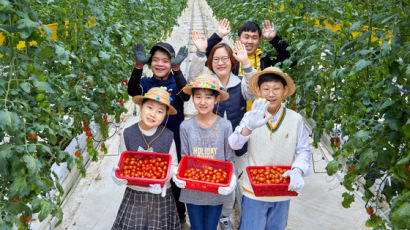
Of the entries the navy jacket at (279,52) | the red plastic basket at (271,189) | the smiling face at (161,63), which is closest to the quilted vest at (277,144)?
the red plastic basket at (271,189)

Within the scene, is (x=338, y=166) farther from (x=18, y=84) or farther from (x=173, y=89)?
(x=18, y=84)

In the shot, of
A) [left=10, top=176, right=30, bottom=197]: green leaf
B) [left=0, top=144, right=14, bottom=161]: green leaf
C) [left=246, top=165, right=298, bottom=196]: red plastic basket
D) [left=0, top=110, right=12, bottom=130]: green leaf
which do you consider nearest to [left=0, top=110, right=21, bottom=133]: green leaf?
[left=0, top=110, right=12, bottom=130]: green leaf

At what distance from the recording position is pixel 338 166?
1.75 metres

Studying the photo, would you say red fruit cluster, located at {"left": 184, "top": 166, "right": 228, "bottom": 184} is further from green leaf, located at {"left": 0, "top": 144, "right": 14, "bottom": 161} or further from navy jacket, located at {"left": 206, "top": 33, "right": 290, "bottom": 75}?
navy jacket, located at {"left": 206, "top": 33, "right": 290, "bottom": 75}

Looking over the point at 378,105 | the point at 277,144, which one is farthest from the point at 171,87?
the point at 378,105

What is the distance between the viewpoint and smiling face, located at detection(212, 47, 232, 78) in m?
2.52

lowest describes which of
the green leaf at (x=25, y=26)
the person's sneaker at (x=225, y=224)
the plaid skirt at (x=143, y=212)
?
the person's sneaker at (x=225, y=224)

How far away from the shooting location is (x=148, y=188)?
82.1 inches

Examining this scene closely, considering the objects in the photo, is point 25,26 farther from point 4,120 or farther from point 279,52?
point 279,52

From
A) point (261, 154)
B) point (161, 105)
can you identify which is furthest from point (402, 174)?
point (161, 105)

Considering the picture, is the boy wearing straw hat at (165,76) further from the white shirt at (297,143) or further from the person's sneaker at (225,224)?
the white shirt at (297,143)

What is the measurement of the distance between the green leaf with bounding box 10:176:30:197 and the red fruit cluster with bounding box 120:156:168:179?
0.62 m

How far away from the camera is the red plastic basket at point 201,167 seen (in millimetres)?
1940

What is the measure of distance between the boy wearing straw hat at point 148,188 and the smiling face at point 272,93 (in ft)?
1.97
